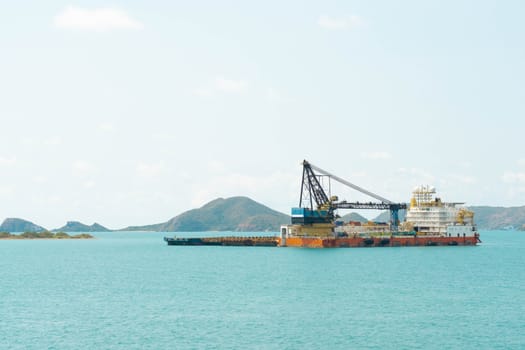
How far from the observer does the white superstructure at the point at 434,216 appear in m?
167

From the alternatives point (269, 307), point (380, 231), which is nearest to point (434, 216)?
point (380, 231)

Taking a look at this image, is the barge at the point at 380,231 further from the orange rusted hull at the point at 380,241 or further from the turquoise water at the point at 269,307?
the turquoise water at the point at 269,307

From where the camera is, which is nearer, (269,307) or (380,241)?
(269,307)

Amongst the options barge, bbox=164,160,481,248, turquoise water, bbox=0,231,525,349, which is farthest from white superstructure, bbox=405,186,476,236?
turquoise water, bbox=0,231,525,349

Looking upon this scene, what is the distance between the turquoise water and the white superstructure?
163ft

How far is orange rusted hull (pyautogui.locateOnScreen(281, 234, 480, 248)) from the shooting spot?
15762cm

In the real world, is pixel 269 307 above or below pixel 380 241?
below

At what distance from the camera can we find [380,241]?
538 feet

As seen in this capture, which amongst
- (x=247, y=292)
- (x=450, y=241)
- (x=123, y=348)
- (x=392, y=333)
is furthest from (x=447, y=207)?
(x=123, y=348)

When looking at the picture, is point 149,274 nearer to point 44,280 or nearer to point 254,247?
point 44,280

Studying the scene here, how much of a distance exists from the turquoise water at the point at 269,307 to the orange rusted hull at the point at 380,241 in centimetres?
3931

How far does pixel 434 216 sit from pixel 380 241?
1485cm

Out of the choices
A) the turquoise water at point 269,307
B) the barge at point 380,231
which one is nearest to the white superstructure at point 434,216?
the barge at point 380,231

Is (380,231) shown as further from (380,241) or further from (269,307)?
(269,307)
